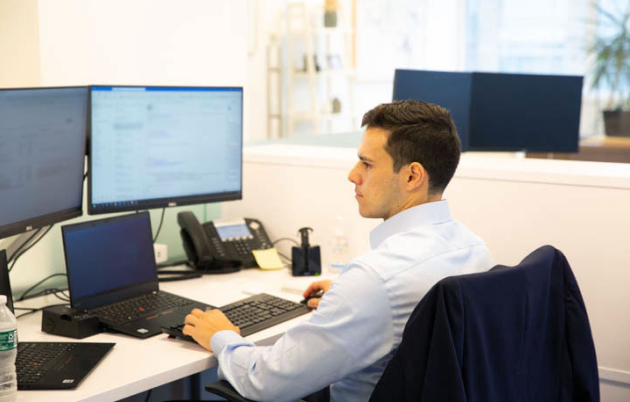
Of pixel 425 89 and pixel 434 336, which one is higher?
pixel 425 89

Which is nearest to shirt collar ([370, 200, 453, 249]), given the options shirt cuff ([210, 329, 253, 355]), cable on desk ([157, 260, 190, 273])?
shirt cuff ([210, 329, 253, 355])

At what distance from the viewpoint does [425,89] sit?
8.46 feet

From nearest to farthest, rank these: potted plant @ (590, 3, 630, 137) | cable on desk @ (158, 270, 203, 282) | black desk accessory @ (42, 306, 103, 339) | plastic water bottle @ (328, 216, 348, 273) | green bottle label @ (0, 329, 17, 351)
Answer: green bottle label @ (0, 329, 17, 351), black desk accessory @ (42, 306, 103, 339), cable on desk @ (158, 270, 203, 282), plastic water bottle @ (328, 216, 348, 273), potted plant @ (590, 3, 630, 137)

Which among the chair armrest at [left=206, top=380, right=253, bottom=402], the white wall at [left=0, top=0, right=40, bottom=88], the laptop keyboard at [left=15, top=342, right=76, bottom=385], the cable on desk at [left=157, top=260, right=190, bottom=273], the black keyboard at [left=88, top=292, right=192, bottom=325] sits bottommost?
the chair armrest at [left=206, top=380, right=253, bottom=402]

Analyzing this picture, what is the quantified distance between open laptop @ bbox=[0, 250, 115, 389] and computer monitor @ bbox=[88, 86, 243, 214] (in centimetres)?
46

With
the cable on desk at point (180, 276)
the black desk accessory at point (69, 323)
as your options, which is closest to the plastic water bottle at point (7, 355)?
the black desk accessory at point (69, 323)

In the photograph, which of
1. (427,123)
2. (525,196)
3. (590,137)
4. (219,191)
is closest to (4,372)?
(427,123)

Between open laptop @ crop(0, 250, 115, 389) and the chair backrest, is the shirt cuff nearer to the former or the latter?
open laptop @ crop(0, 250, 115, 389)

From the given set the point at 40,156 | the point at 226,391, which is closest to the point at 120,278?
the point at 40,156

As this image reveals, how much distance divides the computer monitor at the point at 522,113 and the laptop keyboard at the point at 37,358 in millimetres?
1696

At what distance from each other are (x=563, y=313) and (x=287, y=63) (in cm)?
464

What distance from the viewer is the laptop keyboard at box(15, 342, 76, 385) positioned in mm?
1373

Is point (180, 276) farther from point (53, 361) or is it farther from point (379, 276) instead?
point (379, 276)

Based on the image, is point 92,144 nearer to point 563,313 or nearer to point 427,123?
point 427,123
